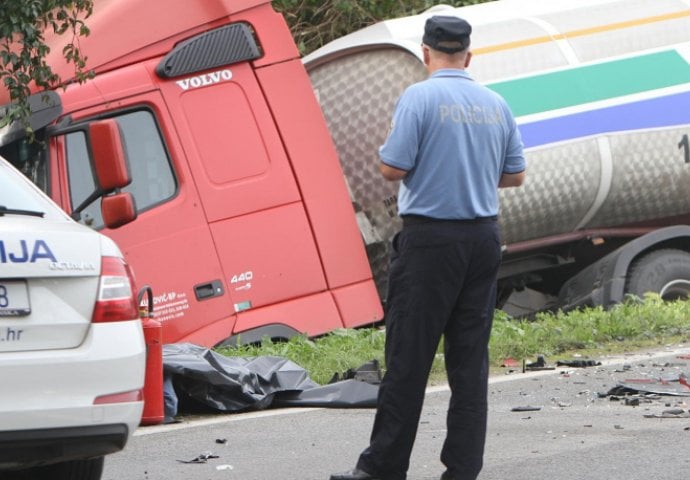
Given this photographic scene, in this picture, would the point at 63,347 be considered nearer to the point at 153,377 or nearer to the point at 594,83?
the point at 153,377

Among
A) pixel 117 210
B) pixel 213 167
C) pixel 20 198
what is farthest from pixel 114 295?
pixel 213 167

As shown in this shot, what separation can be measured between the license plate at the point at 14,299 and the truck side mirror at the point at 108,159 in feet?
4.39

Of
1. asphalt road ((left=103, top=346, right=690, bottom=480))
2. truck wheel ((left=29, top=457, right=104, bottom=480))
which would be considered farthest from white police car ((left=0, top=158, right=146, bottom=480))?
asphalt road ((left=103, top=346, right=690, bottom=480))

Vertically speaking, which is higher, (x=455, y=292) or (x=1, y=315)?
(x=1, y=315)

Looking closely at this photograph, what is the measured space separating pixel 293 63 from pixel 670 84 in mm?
3144

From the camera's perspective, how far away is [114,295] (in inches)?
220

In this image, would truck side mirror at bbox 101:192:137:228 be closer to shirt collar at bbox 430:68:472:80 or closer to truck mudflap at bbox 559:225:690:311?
shirt collar at bbox 430:68:472:80

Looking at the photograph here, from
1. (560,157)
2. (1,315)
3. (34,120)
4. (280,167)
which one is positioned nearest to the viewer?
(1,315)

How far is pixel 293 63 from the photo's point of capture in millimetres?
11203

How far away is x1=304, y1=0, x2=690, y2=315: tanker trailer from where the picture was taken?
11867mm

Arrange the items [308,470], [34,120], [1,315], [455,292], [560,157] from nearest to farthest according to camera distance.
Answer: [1,315] < [455,292] < [308,470] < [34,120] < [560,157]

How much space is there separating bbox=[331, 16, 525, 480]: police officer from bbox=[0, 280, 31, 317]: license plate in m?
1.40

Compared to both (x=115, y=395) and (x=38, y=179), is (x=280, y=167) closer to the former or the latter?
(x=38, y=179)

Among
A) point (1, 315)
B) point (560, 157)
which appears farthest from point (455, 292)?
point (560, 157)
